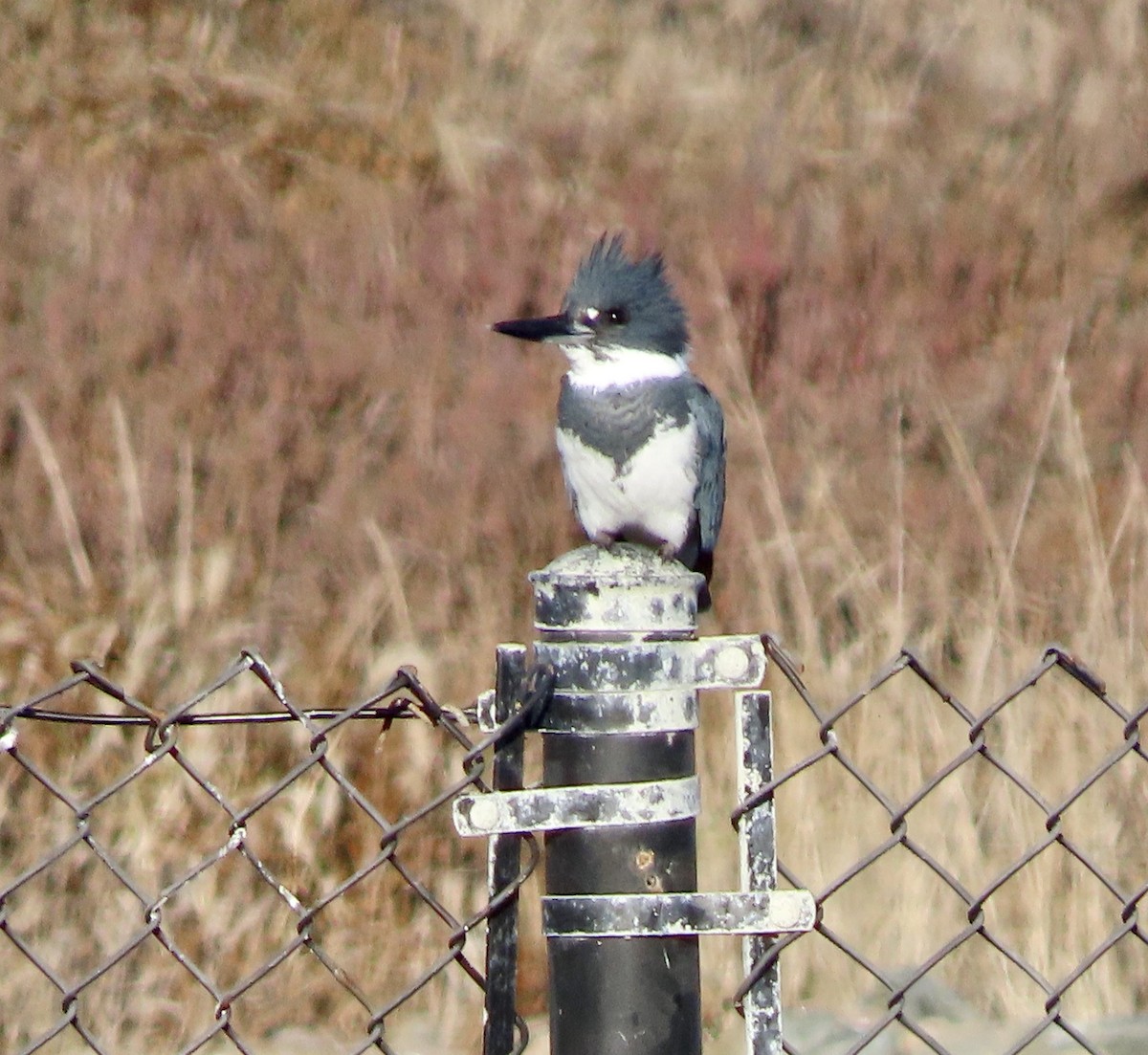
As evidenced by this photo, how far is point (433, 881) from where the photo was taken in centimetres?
357

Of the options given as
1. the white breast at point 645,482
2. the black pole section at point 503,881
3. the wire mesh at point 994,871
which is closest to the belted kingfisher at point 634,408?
the white breast at point 645,482

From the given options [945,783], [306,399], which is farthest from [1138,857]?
[306,399]

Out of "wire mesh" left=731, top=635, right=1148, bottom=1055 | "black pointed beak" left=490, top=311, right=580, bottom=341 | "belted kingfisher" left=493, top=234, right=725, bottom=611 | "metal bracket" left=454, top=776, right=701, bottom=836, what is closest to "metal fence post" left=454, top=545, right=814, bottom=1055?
"metal bracket" left=454, top=776, right=701, bottom=836

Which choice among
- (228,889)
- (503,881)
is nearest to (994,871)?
(228,889)

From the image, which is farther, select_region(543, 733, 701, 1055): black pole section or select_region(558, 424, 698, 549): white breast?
select_region(558, 424, 698, 549): white breast

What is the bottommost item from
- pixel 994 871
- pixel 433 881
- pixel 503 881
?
pixel 433 881

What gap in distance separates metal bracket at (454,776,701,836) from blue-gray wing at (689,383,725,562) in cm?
183

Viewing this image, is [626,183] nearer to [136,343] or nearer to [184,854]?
[136,343]

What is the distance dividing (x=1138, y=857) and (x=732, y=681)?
89.5 inches

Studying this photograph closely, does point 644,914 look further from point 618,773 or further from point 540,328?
point 540,328

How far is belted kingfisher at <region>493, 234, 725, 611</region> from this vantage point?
119 inches

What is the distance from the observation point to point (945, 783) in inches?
134

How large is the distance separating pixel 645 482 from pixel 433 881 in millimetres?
957

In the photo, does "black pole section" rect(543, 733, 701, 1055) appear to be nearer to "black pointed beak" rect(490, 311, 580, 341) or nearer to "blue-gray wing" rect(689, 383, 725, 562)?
"black pointed beak" rect(490, 311, 580, 341)
